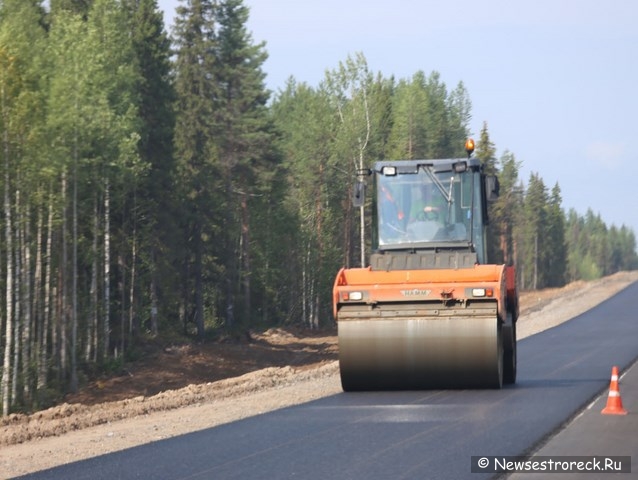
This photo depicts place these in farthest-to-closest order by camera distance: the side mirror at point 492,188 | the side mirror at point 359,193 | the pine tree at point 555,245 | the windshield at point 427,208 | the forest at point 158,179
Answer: the pine tree at point 555,245 → the forest at point 158,179 → the windshield at point 427,208 → the side mirror at point 492,188 → the side mirror at point 359,193

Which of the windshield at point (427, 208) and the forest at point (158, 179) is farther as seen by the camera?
the forest at point (158, 179)

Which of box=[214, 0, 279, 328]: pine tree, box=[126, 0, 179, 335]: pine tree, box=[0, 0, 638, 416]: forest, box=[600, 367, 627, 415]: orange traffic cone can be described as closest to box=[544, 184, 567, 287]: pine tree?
box=[0, 0, 638, 416]: forest

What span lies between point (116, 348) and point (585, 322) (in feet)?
59.6

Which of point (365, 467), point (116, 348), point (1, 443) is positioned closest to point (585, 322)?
point (116, 348)

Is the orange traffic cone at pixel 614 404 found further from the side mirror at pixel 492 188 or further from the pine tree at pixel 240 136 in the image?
the pine tree at pixel 240 136

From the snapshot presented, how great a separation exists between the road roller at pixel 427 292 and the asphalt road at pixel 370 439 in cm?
46

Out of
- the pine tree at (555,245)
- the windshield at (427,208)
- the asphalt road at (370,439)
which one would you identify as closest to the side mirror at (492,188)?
the windshield at (427,208)

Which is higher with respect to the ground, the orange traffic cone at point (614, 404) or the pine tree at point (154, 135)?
the pine tree at point (154, 135)

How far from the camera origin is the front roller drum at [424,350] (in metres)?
16.5

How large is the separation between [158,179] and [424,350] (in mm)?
30690

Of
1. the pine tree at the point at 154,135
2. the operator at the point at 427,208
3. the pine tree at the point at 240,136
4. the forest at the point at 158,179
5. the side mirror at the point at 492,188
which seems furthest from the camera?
the pine tree at the point at 240,136

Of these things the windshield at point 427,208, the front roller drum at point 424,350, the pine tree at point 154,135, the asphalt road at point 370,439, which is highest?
the pine tree at point 154,135

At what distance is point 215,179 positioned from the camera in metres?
52.9

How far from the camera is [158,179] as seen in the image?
150 feet
